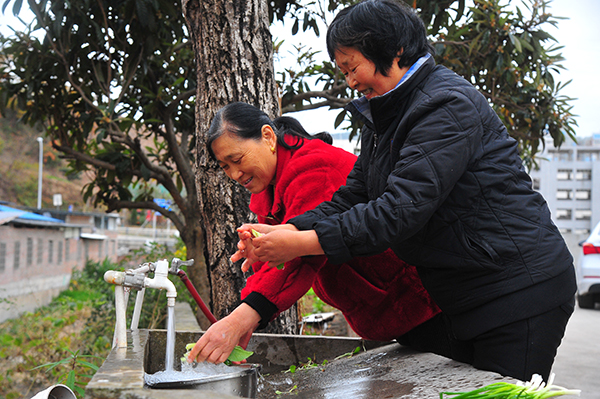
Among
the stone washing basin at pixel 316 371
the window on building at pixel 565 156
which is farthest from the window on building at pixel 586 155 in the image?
the stone washing basin at pixel 316 371

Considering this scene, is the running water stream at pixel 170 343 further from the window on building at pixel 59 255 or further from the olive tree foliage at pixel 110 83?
the window on building at pixel 59 255

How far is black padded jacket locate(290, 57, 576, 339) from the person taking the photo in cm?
135

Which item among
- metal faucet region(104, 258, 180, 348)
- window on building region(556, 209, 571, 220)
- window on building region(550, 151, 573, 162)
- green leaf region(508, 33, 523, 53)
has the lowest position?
window on building region(556, 209, 571, 220)

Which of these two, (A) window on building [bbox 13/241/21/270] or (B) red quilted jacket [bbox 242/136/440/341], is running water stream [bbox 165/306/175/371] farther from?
(A) window on building [bbox 13/241/21/270]

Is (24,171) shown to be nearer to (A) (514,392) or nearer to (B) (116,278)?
(B) (116,278)

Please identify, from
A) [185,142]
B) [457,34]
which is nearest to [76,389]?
[185,142]

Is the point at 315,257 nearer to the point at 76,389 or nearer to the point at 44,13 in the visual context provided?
the point at 76,389

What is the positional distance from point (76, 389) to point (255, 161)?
5.02 feet

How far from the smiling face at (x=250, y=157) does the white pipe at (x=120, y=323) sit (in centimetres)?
57

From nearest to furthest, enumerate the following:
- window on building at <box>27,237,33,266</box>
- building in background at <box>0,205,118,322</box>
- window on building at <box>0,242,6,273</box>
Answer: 1. window on building at <box>0,242,6,273</box>
2. building in background at <box>0,205,118,322</box>
3. window on building at <box>27,237,33,266</box>

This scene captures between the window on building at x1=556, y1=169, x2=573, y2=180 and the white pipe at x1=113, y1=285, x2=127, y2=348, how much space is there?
5955cm

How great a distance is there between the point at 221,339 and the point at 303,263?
346 mm

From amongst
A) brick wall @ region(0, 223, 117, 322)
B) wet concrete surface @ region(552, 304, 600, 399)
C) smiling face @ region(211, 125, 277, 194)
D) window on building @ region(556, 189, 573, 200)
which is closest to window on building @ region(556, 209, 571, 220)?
window on building @ region(556, 189, 573, 200)

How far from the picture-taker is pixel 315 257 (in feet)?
5.72
